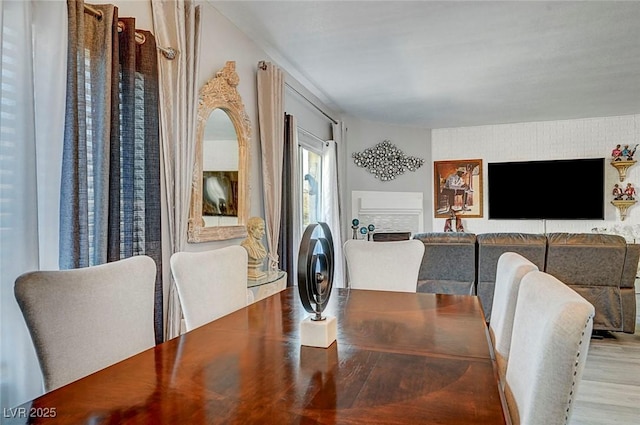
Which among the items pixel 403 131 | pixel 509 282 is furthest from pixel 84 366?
pixel 403 131

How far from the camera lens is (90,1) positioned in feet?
6.01

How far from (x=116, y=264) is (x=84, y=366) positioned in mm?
335

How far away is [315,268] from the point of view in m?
1.28

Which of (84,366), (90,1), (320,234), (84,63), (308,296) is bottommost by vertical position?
(84,366)

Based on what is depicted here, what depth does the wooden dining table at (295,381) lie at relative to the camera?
0.82m

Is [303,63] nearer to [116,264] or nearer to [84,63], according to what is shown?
[84,63]

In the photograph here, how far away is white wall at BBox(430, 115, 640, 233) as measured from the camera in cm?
581

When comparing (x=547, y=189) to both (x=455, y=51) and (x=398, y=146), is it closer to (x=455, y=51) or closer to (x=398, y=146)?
(x=398, y=146)

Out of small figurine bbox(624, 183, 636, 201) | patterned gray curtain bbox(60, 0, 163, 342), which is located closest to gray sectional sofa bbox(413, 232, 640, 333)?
patterned gray curtain bbox(60, 0, 163, 342)

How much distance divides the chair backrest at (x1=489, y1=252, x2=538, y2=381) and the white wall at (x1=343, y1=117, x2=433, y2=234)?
4.79 meters

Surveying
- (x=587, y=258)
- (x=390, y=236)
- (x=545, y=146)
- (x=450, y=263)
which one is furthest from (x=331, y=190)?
(x=545, y=146)

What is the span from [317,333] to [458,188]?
5788 millimetres

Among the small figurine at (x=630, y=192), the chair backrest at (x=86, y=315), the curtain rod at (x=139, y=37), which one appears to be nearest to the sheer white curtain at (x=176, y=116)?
the curtain rod at (x=139, y=37)

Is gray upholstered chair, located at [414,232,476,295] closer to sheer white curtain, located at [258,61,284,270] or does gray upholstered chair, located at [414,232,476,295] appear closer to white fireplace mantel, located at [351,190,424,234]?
sheer white curtain, located at [258,61,284,270]
